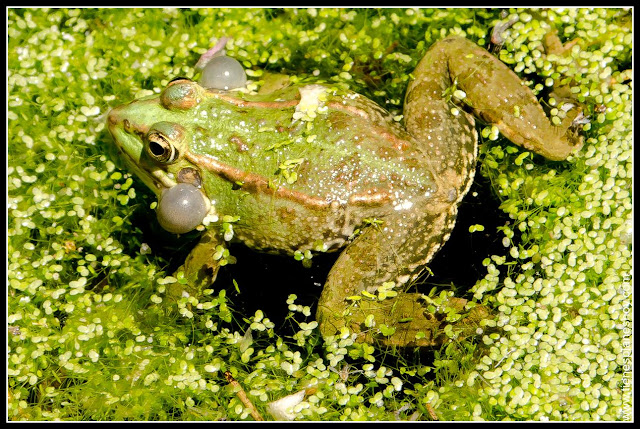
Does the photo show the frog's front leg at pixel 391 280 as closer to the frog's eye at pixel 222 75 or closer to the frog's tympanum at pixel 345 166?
the frog's tympanum at pixel 345 166

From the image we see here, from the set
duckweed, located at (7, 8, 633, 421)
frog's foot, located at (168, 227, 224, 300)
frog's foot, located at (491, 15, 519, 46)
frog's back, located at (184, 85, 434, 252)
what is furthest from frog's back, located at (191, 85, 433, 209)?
frog's foot, located at (491, 15, 519, 46)

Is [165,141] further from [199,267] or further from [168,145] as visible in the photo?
[199,267]

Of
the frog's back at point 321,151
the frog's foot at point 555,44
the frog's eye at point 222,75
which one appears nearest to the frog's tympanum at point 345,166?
the frog's back at point 321,151

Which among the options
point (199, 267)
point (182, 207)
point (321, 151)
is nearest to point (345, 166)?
point (321, 151)

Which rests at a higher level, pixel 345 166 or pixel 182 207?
pixel 345 166

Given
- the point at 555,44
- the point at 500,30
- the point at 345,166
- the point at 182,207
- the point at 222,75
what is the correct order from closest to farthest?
the point at 345,166
the point at 182,207
the point at 222,75
the point at 555,44
the point at 500,30

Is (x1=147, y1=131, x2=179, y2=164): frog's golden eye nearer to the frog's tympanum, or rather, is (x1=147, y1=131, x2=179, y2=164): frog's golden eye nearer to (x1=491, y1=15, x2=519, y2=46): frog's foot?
the frog's tympanum
